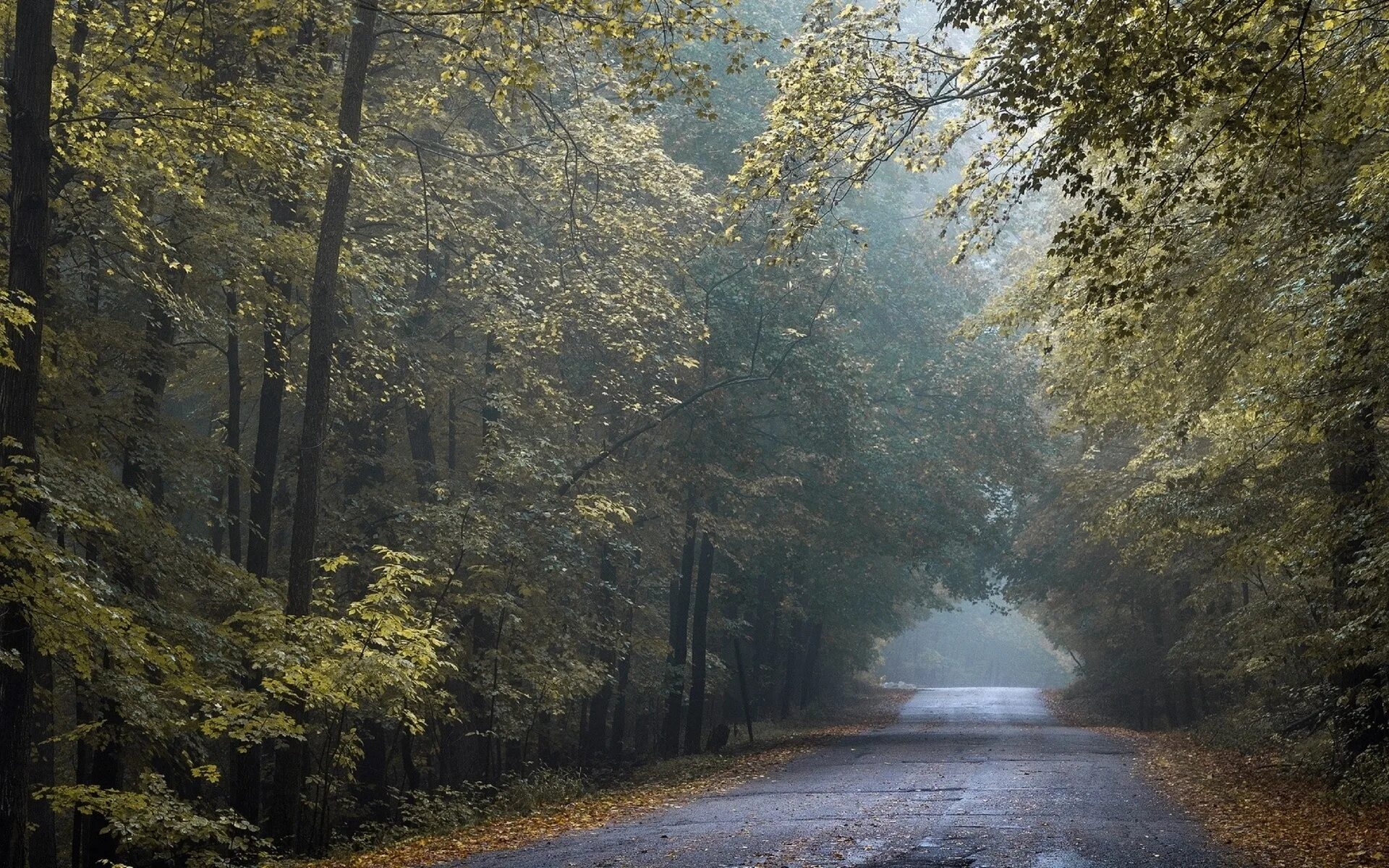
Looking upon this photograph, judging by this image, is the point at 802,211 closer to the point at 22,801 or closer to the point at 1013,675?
the point at 22,801

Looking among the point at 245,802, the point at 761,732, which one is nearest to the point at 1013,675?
the point at 761,732

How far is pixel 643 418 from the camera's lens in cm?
2262

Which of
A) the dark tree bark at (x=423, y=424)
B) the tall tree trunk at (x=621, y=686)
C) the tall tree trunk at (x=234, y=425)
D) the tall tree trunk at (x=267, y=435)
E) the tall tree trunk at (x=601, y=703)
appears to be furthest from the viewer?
the tall tree trunk at (x=621, y=686)

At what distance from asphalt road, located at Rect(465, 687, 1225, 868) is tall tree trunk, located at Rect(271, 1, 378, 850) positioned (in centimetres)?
356

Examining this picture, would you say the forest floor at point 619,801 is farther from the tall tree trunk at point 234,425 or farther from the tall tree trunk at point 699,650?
the tall tree trunk at point 234,425

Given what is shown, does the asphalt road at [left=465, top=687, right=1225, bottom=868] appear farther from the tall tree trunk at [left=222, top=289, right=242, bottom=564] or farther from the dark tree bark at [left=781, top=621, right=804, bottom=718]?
the dark tree bark at [left=781, top=621, right=804, bottom=718]

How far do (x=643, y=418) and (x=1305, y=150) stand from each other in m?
15.1

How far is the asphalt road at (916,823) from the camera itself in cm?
954

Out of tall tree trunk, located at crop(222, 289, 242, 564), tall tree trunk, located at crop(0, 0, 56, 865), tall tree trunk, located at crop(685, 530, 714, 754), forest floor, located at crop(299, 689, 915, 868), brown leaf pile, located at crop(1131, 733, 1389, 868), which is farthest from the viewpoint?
tall tree trunk, located at crop(685, 530, 714, 754)

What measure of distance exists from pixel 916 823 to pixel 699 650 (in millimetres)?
14946

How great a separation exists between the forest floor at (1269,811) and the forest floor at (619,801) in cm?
615

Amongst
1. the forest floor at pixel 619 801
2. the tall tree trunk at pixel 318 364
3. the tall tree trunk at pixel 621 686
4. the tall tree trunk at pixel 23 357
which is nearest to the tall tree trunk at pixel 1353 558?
the forest floor at pixel 619 801

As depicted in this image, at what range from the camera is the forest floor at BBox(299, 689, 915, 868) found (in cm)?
1130

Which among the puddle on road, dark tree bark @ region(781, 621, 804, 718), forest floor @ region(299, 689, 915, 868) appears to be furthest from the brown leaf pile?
dark tree bark @ region(781, 621, 804, 718)
